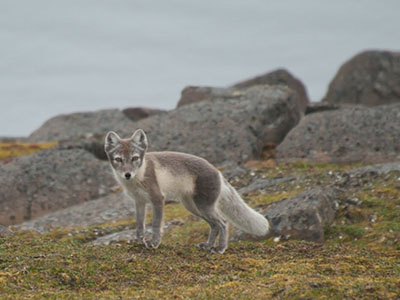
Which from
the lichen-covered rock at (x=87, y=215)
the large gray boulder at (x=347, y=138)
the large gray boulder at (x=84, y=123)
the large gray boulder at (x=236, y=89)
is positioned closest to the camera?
the lichen-covered rock at (x=87, y=215)

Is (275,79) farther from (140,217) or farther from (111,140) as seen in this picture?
(111,140)

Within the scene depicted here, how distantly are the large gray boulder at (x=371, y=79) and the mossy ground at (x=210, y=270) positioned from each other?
66.0ft

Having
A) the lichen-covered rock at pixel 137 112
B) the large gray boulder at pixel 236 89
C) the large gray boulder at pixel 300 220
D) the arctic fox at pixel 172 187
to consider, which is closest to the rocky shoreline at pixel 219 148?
the large gray boulder at pixel 236 89

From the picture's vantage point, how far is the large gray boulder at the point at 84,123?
111 feet

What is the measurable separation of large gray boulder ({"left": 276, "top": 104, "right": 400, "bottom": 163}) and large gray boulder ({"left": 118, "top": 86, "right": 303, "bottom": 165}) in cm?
176

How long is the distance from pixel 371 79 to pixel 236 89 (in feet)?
28.6

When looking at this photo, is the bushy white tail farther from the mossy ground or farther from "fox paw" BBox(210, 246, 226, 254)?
"fox paw" BBox(210, 246, 226, 254)

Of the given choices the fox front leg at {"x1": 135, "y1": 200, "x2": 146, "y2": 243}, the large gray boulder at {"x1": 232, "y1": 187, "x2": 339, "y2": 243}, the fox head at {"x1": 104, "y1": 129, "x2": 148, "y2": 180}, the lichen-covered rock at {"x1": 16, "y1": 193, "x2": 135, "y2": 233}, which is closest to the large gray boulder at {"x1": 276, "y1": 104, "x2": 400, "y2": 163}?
the lichen-covered rock at {"x1": 16, "y1": 193, "x2": 135, "y2": 233}

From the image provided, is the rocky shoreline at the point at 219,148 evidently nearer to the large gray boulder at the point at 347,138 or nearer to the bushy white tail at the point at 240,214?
the large gray boulder at the point at 347,138

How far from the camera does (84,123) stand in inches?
1393

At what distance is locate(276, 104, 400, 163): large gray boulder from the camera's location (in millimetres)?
20578

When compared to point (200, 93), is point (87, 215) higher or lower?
lower

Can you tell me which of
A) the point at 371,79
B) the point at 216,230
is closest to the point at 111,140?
the point at 216,230

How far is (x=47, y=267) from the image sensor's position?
28.8 feet
